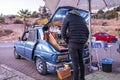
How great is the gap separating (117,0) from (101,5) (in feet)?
2.16

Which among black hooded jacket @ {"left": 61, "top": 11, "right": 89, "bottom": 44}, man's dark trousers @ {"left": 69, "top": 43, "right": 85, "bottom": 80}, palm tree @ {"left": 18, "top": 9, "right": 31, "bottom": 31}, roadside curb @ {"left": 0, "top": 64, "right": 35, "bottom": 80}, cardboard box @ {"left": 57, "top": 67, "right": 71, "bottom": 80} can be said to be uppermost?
palm tree @ {"left": 18, "top": 9, "right": 31, "bottom": 31}

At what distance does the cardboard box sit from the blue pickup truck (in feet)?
0.74

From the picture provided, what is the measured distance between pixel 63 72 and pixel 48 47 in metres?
1.00

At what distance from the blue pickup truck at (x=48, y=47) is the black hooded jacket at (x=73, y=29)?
116cm

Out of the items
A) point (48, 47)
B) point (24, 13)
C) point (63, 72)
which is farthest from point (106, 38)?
point (24, 13)

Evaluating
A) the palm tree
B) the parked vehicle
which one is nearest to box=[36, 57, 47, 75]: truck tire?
the parked vehicle

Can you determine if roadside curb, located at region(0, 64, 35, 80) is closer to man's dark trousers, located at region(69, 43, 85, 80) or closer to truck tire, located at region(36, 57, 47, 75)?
truck tire, located at region(36, 57, 47, 75)

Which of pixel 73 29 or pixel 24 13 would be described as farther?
pixel 24 13

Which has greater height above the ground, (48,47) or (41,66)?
(48,47)

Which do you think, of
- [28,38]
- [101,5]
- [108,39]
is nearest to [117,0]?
[101,5]

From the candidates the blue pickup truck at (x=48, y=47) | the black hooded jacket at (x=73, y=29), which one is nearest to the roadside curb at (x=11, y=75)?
the blue pickup truck at (x=48, y=47)

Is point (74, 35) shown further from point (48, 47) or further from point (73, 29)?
point (48, 47)

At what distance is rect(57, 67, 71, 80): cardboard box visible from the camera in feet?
20.8

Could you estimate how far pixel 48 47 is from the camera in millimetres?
6895
